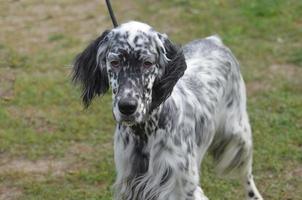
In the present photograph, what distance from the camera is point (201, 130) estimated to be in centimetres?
505

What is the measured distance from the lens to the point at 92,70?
4.46m

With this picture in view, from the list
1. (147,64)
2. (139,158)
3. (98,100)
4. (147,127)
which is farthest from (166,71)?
(98,100)

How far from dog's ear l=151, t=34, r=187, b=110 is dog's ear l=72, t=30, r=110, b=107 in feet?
1.14

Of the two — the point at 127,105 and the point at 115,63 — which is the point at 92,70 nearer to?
the point at 115,63

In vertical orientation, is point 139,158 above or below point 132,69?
below

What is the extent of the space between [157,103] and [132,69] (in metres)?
0.33

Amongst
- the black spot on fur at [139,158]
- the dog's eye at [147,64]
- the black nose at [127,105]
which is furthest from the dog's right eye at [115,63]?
the black spot on fur at [139,158]

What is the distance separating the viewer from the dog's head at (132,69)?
4.03m

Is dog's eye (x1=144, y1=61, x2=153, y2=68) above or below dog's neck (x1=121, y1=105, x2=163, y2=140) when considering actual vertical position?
above

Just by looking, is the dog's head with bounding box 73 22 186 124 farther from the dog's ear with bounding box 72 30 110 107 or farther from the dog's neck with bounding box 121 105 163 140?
the dog's neck with bounding box 121 105 163 140

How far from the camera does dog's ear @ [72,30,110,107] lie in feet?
14.4

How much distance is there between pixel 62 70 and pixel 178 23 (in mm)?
2144

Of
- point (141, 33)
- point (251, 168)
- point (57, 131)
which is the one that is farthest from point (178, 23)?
point (141, 33)

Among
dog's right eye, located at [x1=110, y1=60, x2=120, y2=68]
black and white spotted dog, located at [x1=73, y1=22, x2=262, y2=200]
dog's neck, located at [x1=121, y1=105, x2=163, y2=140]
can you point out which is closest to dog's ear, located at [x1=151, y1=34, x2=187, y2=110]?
black and white spotted dog, located at [x1=73, y1=22, x2=262, y2=200]
